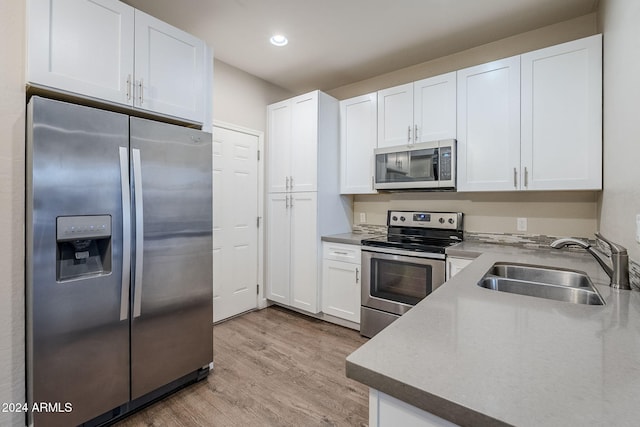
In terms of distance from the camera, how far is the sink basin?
4.30ft

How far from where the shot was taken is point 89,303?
1.55m

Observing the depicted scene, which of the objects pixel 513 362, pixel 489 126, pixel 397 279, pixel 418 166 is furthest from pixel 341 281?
pixel 513 362

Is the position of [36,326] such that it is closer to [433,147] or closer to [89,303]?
[89,303]

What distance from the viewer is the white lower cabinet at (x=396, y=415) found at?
1.91ft

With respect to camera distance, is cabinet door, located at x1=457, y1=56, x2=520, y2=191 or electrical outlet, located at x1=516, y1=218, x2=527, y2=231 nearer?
cabinet door, located at x1=457, y1=56, x2=520, y2=191

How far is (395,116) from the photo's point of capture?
2.92m

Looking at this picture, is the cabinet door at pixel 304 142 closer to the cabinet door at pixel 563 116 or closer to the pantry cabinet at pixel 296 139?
the pantry cabinet at pixel 296 139

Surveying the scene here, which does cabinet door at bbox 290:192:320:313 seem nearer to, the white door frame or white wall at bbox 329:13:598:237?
the white door frame

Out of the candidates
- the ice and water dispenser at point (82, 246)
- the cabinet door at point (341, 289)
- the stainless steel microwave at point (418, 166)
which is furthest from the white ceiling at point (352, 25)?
the cabinet door at point (341, 289)

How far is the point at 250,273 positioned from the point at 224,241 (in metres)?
0.52

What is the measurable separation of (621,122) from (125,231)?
8.64 ft

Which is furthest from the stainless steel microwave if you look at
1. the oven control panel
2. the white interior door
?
the white interior door

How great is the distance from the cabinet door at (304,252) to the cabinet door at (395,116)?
941mm

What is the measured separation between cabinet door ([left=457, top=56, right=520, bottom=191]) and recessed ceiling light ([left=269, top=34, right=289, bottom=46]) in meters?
1.56
